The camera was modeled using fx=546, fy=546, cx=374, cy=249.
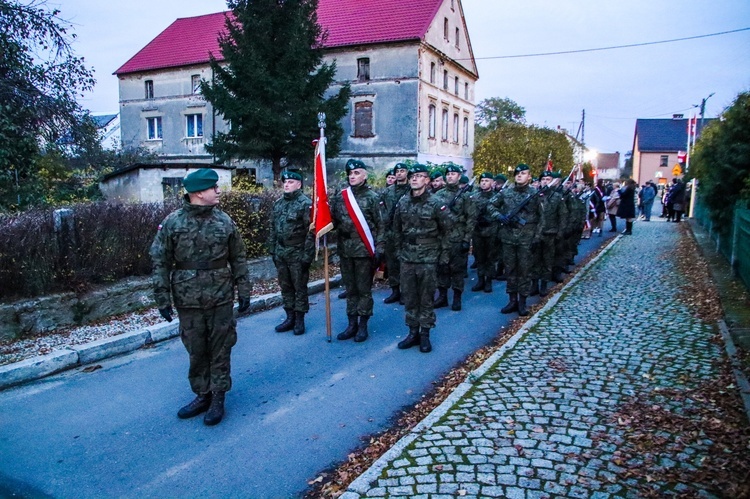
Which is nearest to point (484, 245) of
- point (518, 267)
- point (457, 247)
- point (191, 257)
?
point (457, 247)

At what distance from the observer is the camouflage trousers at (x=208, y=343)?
457cm

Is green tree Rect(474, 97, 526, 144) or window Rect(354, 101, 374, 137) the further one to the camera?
green tree Rect(474, 97, 526, 144)

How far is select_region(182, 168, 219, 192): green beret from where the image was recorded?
4469mm

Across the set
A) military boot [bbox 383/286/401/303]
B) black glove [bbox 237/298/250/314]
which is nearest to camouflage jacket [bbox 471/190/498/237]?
military boot [bbox 383/286/401/303]

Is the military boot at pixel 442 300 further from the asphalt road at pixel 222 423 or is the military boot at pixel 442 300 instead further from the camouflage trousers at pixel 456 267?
the asphalt road at pixel 222 423

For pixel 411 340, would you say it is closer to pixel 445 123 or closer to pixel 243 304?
pixel 243 304

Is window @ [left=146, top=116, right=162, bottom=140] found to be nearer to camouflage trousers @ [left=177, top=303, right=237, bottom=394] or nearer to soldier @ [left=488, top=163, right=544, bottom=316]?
soldier @ [left=488, top=163, right=544, bottom=316]

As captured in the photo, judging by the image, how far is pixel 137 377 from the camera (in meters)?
5.57

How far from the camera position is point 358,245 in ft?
22.4

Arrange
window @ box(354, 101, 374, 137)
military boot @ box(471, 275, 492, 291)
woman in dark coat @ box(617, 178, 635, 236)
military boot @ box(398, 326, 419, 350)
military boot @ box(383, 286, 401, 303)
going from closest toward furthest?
military boot @ box(398, 326, 419, 350)
military boot @ box(383, 286, 401, 303)
military boot @ box(471, 275, 492, 291)
woman in dark coat @ box(617, 178, 635, 236)
window @ box(354, 101, 374, 137)

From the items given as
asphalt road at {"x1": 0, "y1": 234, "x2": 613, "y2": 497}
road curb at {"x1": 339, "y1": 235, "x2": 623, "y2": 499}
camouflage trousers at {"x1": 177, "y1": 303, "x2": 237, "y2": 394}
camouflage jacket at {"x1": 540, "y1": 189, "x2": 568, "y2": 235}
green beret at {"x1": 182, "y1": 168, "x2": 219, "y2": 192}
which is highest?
green beret at {"x1": 182, "y1": 168, "x2": 219, "y2": 192}

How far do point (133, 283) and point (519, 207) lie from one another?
5.69 meters

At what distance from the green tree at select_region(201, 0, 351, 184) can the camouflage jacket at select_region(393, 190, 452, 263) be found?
19474mm

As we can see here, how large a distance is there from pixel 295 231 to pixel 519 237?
11.0 ft
